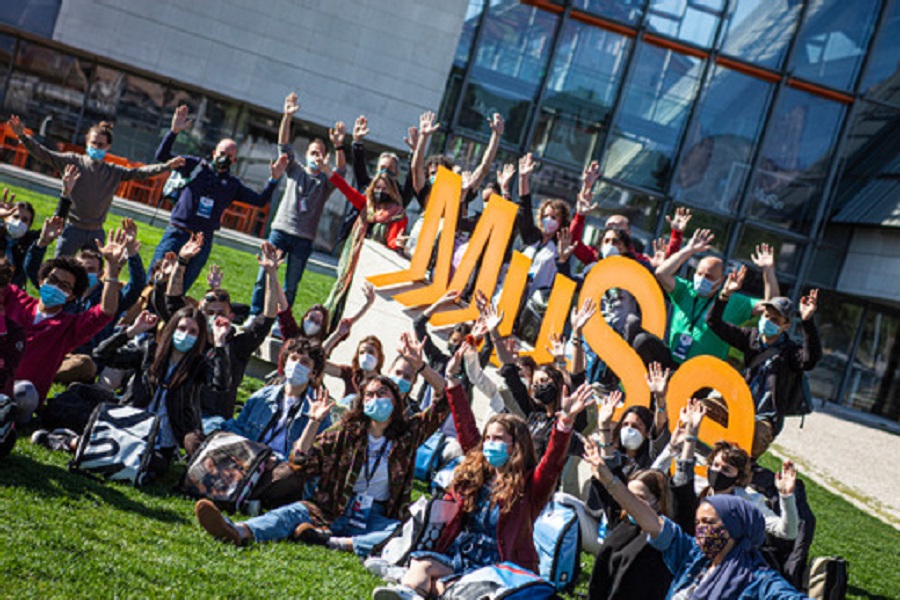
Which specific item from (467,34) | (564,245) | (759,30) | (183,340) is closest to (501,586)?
(183,340)

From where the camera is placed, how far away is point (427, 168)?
12883 mm

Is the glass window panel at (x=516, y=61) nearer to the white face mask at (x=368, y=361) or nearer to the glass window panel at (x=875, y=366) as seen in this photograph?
the glass window panel at (x=875, y=366)

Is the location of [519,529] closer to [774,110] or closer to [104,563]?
[104,563]

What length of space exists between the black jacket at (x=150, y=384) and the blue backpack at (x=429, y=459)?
6.89ft

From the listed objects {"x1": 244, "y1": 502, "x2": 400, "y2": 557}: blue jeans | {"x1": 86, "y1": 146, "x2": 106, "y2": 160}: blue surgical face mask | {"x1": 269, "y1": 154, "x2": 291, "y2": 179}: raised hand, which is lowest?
{"x1": 244, "y1": 502, "x2": 400, "y2": 557}: blue jeans

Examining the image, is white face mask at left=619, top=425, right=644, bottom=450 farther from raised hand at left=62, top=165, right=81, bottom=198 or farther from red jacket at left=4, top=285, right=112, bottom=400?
raised hand at left=62, top=165, right=81, bottom=198

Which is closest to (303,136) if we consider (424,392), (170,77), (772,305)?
(170,77)

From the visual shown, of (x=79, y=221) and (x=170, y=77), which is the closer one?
(x=79, y=221)

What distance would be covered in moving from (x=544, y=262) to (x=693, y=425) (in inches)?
190

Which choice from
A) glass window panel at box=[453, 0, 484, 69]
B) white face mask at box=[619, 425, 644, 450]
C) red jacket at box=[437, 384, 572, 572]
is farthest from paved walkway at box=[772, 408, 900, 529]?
glass window panel at box=[453, 0, 484, 69]

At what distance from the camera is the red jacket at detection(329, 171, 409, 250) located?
11359 mm

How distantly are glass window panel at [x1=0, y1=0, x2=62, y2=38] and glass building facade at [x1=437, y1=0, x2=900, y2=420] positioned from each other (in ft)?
32.1

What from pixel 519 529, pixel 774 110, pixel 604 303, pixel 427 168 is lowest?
pixel 519 529

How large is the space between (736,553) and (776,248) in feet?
68.3
